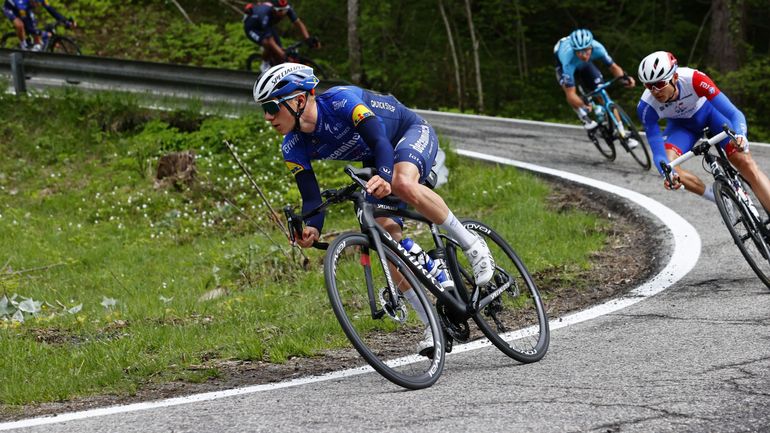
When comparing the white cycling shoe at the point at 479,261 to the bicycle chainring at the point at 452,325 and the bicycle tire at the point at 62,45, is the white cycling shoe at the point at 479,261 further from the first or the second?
the bicycle tire at the point at 62,45

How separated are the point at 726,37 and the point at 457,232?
52.8 feet

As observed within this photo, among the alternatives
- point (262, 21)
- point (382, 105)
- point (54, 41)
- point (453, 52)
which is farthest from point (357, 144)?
point (453, 52)

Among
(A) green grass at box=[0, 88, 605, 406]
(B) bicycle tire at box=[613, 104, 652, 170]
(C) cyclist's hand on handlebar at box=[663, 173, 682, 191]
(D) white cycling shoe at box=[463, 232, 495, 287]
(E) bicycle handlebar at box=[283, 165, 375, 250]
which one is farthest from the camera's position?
(B) bicycle tire at box=[613, 104, 652, 170]

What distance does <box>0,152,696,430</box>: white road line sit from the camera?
5.11 m

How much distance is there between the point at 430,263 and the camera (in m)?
5.61

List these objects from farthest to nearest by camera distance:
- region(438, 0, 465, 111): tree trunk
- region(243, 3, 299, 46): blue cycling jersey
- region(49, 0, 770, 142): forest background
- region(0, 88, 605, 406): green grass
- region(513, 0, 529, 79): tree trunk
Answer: region(513, 0, 529, 79): tree trunk → region(438, 0, 465, 111): tree trunk → region(49, 0, 770, 142): forest background → region(243, 3, 299, 46): blue cycling jersey → region(0, 88, 605, 406): green grass

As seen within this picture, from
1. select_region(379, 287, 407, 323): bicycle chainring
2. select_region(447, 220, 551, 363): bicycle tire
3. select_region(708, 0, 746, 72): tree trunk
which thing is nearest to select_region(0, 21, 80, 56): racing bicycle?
select_region(708, 0, 746, 72): tree trunk

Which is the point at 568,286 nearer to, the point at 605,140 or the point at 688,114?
the point at 688,114

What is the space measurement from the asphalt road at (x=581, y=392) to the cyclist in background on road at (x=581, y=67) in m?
6.61

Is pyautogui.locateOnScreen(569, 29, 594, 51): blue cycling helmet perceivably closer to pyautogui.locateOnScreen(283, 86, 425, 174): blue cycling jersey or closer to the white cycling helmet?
the white cycling helmet

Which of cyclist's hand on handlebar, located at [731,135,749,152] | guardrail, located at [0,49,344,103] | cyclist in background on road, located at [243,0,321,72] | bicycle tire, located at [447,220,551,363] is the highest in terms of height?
cyclist's hand on handlebar, located at [731,135,749,152]

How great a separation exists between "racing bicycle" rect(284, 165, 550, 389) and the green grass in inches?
36.9

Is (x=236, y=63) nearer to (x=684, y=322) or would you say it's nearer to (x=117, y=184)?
(x=117, y=184)

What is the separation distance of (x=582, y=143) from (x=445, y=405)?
10.8 m
